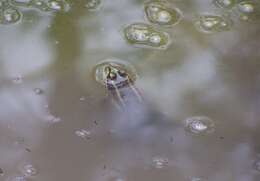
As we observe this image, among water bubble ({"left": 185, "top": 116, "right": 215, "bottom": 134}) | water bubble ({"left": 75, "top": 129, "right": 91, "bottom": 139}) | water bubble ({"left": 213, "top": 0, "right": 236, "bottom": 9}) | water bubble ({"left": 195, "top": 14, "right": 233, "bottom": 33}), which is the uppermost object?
water bubble ({"left": 213, "top": 0, "right": 236, "bottom": 9})

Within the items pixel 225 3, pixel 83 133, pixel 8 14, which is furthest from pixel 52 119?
pixel 225 3

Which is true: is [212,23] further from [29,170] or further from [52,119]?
[29,170]

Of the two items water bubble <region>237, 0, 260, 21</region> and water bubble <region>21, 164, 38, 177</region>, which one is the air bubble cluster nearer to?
water bubble <region>21, 164, 38, 177</region>

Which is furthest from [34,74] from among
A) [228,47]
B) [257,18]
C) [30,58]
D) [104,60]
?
[257,18]

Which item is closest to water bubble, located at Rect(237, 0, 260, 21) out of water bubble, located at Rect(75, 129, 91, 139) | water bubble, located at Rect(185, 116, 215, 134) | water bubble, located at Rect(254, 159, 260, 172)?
water bubble, located at Rect(185, 116, 215, 134)

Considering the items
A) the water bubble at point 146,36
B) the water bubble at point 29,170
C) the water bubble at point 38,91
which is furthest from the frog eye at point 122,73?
the water bubble at point 29,170

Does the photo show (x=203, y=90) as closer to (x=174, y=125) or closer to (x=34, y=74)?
(x=174, y=125)

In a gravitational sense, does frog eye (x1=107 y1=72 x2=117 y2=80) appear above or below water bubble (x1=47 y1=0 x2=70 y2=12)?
below

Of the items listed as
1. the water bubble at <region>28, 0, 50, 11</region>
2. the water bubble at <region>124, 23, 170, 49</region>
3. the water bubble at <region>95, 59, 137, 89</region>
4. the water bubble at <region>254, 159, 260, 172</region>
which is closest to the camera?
the water bubble at <region>254, 159, 260, 172</region>
